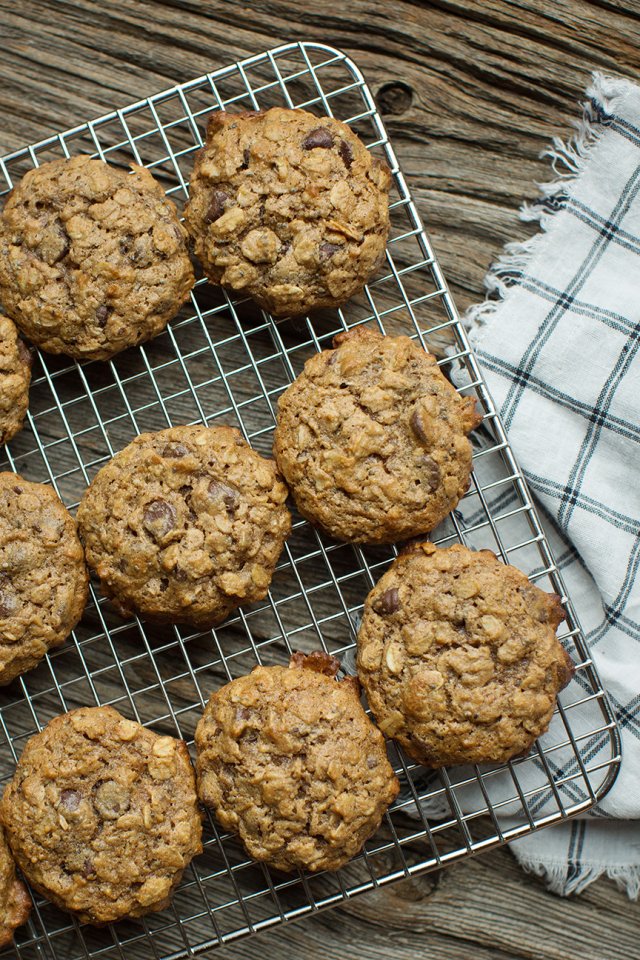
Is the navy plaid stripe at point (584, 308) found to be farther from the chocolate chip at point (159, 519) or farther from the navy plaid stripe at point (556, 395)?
the chocolate chip at point (159, 519)

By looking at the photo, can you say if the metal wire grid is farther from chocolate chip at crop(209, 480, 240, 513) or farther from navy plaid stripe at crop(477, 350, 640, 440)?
chocolate chip at crop(209, 480, 240, 513)

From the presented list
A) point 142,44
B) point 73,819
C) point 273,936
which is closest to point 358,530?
point 73,819

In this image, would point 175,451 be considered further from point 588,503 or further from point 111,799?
point 588,503

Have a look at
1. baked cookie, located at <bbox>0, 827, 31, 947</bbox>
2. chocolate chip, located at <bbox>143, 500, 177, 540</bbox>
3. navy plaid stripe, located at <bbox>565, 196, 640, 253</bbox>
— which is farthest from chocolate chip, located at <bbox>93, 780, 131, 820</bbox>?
navy plaid stripe, located at <bbox>565, 196, 640, 253</bbox>

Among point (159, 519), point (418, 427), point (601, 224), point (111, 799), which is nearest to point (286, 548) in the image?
point (159, 519)

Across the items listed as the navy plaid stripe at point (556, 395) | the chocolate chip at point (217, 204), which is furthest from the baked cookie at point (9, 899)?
the navy plaid stripe at point (556, 395)

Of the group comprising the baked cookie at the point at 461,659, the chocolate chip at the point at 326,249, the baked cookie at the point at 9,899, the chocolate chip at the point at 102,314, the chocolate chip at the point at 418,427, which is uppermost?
the chocolate chip at the point at 326,249
